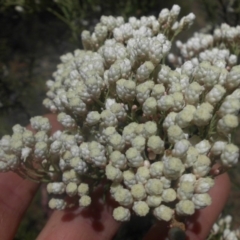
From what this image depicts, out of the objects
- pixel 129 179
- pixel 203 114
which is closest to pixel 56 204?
pixel 129 179

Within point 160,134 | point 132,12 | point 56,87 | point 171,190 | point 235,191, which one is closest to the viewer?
point 171,190

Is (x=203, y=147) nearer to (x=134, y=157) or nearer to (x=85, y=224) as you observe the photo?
(x=134, y=157)

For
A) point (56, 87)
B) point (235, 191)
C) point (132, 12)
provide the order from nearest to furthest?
point (56, 87), point (132, 12), point (235, 191)

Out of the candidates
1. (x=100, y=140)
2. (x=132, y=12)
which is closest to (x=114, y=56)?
(x=100, y=140)

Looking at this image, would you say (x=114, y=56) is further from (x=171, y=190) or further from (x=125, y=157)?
(x=171, y=190)

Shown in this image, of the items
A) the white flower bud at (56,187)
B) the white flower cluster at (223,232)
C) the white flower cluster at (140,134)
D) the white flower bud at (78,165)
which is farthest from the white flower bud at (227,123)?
the white flower cluster at (223,232)

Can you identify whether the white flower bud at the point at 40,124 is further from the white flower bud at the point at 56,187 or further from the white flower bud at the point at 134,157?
the white flower bud at the point at 134,157

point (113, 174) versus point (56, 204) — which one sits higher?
point (113, 174)
